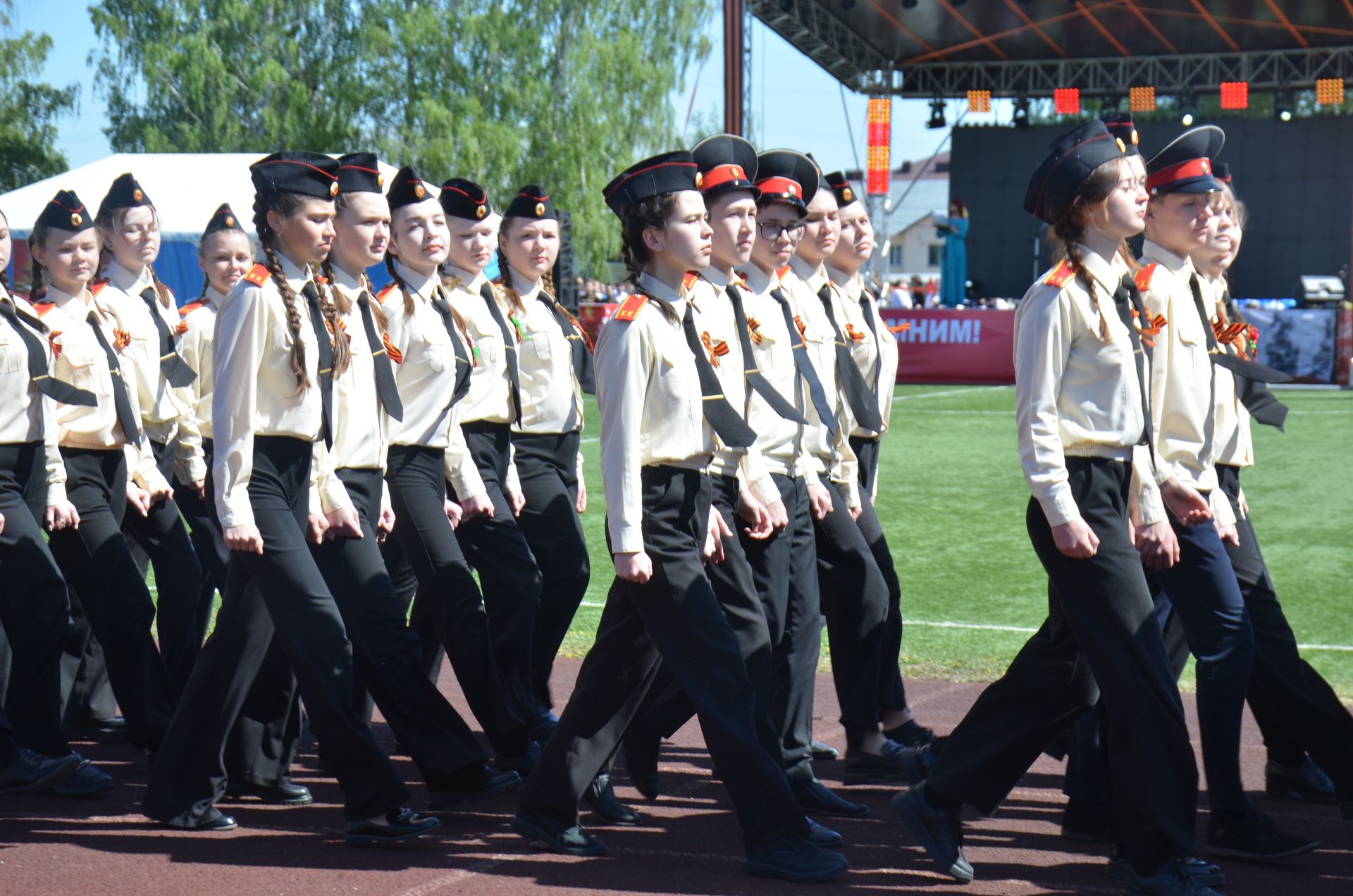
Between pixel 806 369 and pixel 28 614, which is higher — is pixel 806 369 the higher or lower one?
the higher one

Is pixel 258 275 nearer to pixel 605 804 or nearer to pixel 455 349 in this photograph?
pixel 455 349

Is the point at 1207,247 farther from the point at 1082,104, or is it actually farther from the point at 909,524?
the point at 1082,104

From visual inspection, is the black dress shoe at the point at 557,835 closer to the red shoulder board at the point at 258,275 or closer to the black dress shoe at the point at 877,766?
the black dress shoe at the point at 877,766

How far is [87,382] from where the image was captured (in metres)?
5.87

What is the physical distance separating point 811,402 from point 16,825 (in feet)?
9.36

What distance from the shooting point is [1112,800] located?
4.39m

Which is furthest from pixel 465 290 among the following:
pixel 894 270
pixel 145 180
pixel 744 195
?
pixel 894 270

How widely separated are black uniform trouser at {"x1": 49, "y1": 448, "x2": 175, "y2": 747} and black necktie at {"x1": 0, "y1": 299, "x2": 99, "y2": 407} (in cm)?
40

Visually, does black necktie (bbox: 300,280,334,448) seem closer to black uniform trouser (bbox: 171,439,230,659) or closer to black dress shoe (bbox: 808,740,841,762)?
black uniform trouser (bbox: 171,439,230,659)

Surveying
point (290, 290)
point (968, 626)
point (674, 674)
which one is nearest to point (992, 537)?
point (968, 626)

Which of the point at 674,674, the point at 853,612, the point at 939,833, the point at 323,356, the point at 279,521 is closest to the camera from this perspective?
the point at 939,833

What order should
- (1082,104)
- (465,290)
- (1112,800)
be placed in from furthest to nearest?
(1082,104) < (465,290) < (1112,800)

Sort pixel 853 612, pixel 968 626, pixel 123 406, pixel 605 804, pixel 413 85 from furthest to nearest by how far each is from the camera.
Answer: pixel 413 85 → pixel 968 626 → pixel 123 406 → pixel 853 612 → pixel 605 804

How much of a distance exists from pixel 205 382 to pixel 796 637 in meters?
2.89
